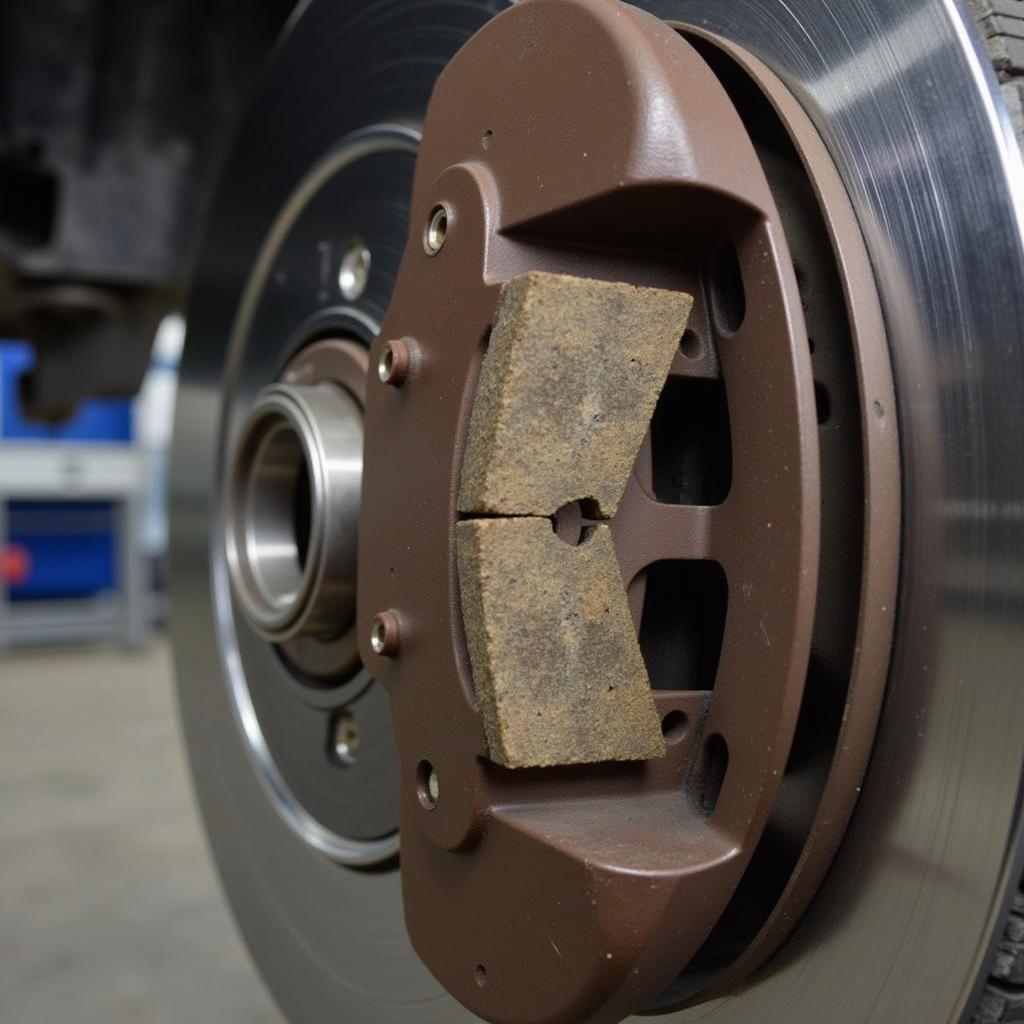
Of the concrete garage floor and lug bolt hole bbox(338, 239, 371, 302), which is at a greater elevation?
lug bolt hole bbox(338, 239, 371, 302)

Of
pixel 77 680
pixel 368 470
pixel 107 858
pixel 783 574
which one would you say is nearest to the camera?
pixel 783 574

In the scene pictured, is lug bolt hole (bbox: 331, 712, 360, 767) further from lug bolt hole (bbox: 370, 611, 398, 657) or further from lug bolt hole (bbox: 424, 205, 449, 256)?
lug bolt hole (bbox: 424, 205, 449, 256)

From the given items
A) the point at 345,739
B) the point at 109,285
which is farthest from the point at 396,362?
the point at 109,285

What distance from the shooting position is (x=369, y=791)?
2.26ft

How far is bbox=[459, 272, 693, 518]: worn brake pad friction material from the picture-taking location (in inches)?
17.1

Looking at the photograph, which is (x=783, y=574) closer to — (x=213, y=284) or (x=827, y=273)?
(x=827, y=273)

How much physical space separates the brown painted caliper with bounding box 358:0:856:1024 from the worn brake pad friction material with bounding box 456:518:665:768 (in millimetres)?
13

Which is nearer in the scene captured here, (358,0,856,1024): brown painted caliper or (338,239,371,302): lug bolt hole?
(358,0,856,1024): brown painted caliper

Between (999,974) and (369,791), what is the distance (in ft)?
1.22

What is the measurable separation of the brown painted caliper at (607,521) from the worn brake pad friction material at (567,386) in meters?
0.02

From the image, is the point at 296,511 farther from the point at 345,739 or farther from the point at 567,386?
the point at 567,386

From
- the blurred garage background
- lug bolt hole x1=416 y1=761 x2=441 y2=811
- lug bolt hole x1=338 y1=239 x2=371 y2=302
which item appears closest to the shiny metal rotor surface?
lug bolt hole x1=416 y1=761 x2=441 y2=811

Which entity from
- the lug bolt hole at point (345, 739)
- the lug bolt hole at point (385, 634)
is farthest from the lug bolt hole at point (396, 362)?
the lug bolt hole at point (345, 739)

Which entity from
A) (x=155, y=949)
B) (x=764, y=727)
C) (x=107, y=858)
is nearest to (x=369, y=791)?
(x=764, y=727)
